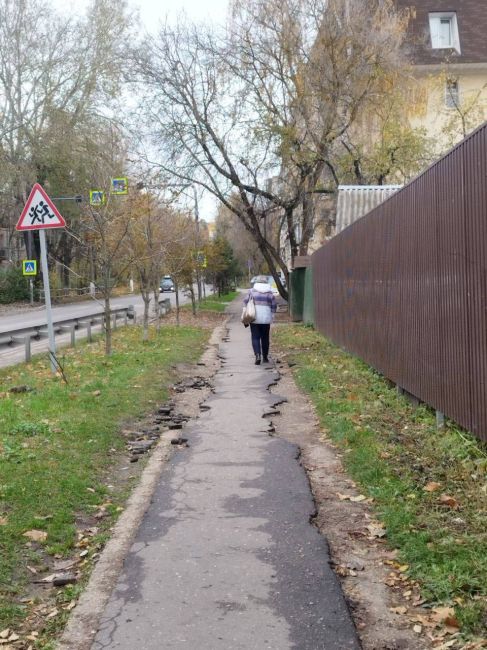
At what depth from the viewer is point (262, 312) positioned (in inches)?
530

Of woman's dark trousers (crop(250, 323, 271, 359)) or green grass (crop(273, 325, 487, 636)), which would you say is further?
woman's dark trousers (crop(250, 323, 271, 359))

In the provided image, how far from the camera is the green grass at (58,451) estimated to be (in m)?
4.57

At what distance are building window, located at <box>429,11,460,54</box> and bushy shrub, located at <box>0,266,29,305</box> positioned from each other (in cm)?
3038

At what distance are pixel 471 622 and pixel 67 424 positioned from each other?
5.10 m

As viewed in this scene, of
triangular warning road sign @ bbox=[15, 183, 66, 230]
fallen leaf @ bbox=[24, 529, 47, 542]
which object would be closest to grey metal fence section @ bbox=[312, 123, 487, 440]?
fallen leaf @ bbox=[24, 529, 47, 542]

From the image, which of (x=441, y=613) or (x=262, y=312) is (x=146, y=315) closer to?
(x=262, y=312)

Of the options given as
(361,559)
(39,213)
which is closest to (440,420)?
(361,559)

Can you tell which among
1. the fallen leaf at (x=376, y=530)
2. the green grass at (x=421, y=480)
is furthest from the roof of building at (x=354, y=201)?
the fallen leaf at (x=376, y=530)

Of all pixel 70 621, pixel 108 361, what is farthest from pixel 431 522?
pixel 108 361

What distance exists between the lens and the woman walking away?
44.0 ft

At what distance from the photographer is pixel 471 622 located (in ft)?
10.9

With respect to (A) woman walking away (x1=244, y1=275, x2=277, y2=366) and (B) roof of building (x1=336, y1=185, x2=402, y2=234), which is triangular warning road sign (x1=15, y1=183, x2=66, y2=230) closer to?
(A) woman walking away (x1=244, y1=275, x2=277, y2=366)

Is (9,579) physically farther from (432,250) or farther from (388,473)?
(432,250)

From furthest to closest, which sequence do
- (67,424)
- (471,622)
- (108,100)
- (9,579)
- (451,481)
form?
(108,100), (67,424), (451,481), (9,579), (471,622)
